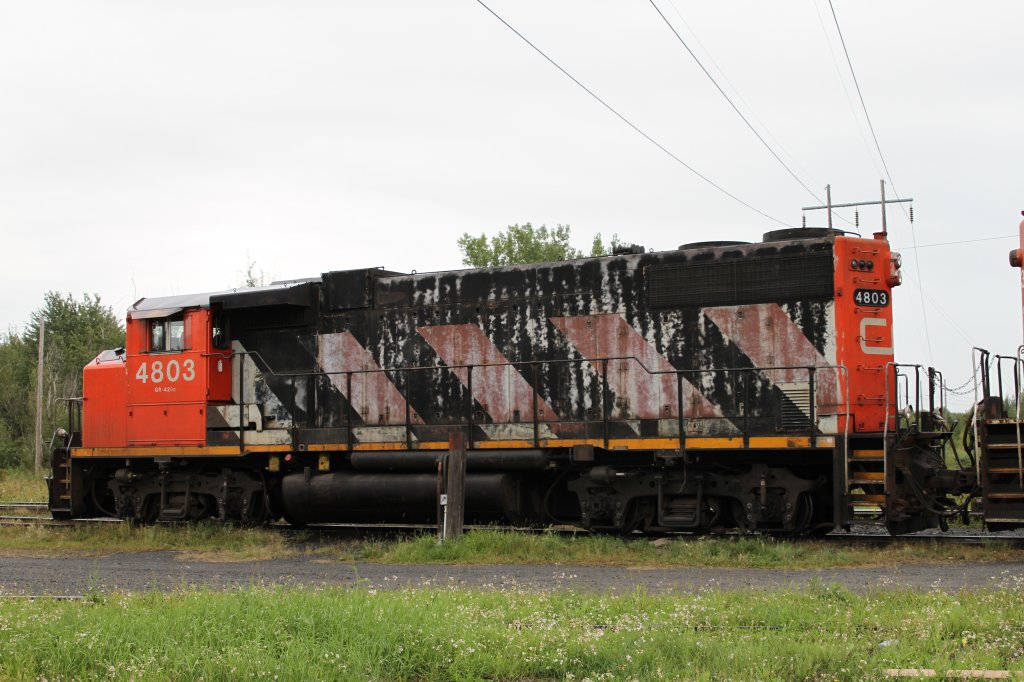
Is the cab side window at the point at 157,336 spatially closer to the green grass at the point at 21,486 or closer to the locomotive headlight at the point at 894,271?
the green grass at the point at 21,486

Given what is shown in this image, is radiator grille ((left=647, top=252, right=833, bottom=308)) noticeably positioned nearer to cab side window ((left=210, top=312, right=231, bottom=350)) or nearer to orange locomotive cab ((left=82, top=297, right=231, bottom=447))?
cab side window ((left=210, top=312, right=231, bottom=350))

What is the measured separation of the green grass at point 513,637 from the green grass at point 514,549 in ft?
9.85

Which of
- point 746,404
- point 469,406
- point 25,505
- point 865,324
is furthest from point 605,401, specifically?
point 25,505

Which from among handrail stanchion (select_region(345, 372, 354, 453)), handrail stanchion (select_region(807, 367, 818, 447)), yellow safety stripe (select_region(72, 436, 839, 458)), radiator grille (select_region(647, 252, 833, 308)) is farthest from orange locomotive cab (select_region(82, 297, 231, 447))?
handrail stanchion (select_region(807, 367, 818, 447))

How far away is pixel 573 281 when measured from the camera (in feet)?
45.5

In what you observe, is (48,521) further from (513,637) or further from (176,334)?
(513,637)

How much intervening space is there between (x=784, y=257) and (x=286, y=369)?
7.39 metres

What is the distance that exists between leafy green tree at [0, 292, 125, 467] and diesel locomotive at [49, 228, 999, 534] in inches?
757

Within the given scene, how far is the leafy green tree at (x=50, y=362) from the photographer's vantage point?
34406 millimetres

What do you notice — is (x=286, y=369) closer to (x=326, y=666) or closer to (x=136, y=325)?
(x=136, y=325)

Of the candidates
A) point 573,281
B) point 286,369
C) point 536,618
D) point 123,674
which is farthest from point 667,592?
point 286,369

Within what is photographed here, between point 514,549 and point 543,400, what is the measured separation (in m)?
2.71

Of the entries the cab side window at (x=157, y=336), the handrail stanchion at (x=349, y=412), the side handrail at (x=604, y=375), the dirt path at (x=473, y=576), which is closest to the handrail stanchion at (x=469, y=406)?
the side handrail at (x=604, y=375)

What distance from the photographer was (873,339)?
12.6 metres
